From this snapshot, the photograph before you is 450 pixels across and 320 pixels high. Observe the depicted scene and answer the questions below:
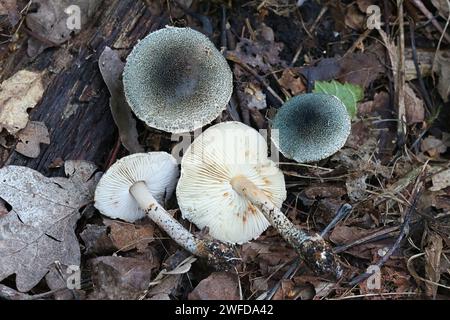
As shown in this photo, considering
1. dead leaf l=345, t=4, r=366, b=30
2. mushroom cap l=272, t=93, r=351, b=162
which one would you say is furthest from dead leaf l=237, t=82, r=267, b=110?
dead leaf l=345, t=4, r=366, b=30

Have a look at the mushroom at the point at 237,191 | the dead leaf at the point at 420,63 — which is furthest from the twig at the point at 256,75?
the dead leaf at the point at 420,63

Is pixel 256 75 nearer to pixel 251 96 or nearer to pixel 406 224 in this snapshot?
pixel 251 96

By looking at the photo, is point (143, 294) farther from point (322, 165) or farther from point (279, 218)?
point (322, 165)

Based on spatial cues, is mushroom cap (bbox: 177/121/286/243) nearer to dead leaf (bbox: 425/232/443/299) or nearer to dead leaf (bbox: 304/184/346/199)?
dead leaf (bbox: 304/184/346/199)

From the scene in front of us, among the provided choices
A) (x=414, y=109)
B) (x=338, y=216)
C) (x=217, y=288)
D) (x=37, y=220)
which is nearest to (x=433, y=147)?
(x=414, y=109)

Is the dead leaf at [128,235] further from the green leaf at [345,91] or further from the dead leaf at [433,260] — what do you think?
the dead leaf at [433,260]
